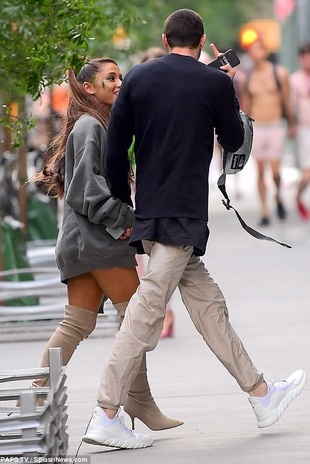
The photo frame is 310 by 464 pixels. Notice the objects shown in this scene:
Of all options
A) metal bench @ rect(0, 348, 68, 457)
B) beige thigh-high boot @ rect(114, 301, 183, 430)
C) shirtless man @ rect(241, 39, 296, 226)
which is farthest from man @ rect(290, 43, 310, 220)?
metal bench @ rect(0, 348, 68, 457)

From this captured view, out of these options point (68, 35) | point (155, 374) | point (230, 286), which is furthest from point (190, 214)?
point (230, 286)

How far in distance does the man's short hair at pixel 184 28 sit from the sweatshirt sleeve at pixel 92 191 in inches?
23.1

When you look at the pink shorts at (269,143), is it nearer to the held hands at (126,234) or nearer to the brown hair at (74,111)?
the brown hair at (74,111)

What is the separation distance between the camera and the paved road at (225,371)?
598 centimetres

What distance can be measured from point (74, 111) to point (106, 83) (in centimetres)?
20

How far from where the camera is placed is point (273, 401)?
242 inches

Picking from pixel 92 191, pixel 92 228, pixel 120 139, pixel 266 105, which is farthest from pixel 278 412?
pixel 266 105

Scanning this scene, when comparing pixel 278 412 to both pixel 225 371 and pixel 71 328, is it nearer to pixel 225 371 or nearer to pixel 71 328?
pixel 71 328

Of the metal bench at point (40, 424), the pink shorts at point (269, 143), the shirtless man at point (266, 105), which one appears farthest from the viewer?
the pink shorts at point (269, 143)

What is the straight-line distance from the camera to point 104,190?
6.03 meters

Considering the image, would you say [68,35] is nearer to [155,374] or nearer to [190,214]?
[190,214]

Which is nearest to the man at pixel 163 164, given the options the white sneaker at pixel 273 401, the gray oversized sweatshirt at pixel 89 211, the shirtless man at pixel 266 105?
the gray oversized sweatshirt at pixel 89 211

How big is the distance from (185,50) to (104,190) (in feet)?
2.33

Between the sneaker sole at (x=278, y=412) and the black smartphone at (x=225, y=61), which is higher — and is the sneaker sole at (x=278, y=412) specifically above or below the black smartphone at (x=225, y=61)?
below
